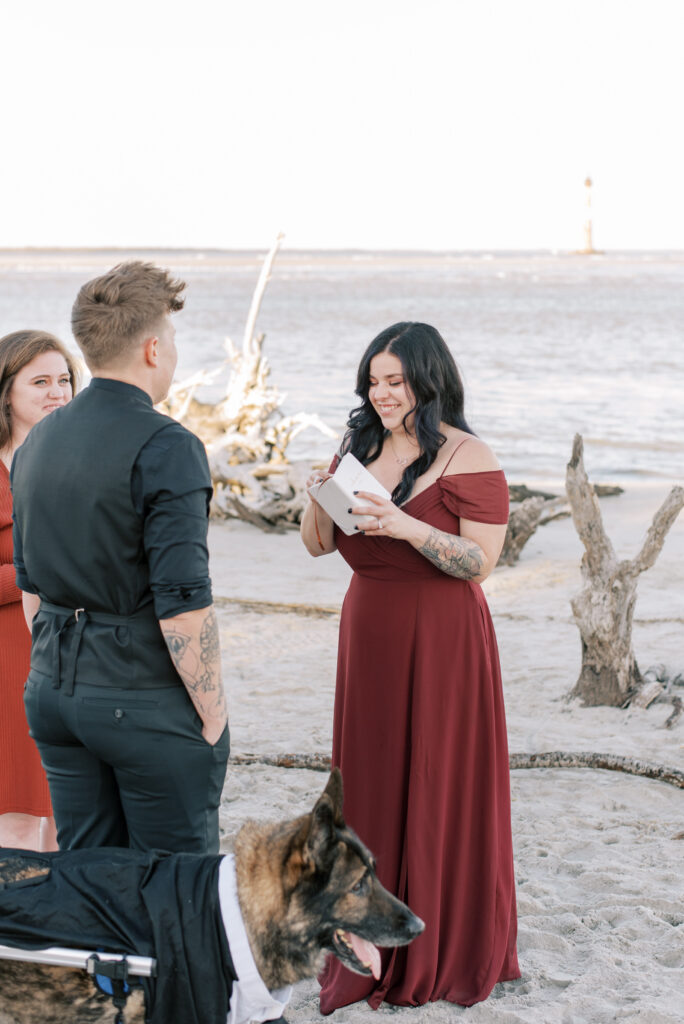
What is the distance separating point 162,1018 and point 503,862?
1.58 metres

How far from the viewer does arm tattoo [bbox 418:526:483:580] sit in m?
3.45

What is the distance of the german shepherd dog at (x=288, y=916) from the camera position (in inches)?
99.2

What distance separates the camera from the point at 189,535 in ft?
8.12

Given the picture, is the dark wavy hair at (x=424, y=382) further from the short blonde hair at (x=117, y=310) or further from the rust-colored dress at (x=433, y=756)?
the short blonde hair at (x=117, y=310)

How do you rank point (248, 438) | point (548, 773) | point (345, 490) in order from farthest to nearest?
point (248, 438) < point (548, 773) < point (345, 490)

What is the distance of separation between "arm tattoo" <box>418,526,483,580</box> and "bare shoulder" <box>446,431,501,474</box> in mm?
240

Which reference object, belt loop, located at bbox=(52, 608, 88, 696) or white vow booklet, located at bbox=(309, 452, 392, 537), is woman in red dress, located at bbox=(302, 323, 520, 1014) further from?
belt loop, located at bbox=(52, 608, 88, 696)

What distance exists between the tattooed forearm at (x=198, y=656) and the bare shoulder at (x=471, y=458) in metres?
1.27

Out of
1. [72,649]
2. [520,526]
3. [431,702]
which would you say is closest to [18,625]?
[72,649]

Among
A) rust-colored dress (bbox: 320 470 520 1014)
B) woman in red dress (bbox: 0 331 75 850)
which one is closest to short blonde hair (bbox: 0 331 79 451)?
woman in red dress (bbox: 0 331 75 850)

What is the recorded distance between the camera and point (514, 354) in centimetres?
3788

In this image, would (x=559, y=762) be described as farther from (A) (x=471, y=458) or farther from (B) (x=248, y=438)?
(B) (x=248, y=438)

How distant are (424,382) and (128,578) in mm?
1463

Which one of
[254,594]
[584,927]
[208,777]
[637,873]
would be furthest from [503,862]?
[254,594]
